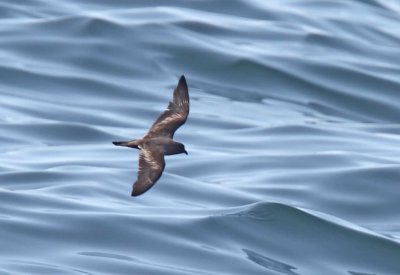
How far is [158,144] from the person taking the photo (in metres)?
9.48

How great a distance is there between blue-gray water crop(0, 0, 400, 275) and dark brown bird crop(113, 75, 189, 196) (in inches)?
79.4

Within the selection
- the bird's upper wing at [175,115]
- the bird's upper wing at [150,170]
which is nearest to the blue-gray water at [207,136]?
the bird's upper wing at [175,115]

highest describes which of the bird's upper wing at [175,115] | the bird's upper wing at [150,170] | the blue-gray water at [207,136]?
the bird's upper wing at [175,115]

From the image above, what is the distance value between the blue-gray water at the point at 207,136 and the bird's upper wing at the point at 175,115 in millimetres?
1993

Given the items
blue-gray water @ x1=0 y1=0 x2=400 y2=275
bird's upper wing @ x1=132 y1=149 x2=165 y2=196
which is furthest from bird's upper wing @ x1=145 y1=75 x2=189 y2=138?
blue-gray water @ x1=0 y1=0 x2=400 y2=275

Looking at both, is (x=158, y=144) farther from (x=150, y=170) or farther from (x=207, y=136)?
(x=207, y=136)

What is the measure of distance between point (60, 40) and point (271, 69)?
3161 mm

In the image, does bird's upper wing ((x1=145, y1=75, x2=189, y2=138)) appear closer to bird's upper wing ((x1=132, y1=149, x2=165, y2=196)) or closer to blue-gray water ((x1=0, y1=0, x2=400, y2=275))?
bird's upper wing ((x1=132, y1=149, x2=165, y2=196))

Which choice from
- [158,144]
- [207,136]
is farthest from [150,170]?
[207,136]

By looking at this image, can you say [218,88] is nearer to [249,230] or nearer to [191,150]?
[191,150]

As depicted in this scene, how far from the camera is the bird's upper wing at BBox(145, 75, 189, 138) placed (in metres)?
9.79

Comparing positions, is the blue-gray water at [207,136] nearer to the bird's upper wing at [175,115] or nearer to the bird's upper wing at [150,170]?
the bird's upper wing at [175,115]

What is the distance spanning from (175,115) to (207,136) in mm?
8528

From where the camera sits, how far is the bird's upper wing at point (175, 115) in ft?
32.1
